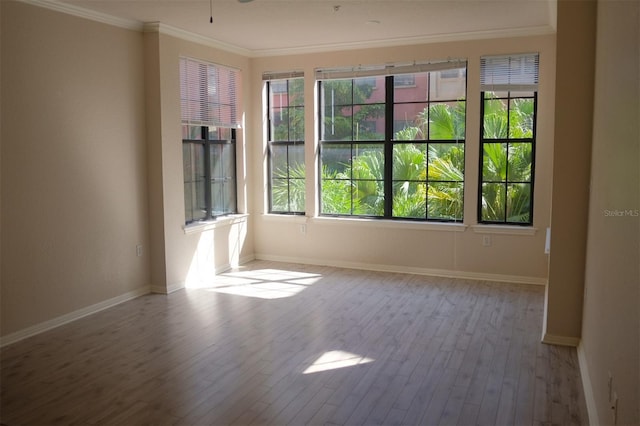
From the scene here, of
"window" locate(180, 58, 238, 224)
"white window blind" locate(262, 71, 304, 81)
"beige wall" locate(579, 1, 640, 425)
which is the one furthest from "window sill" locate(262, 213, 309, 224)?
"beige wall" locate(579, 1, 640, 425)

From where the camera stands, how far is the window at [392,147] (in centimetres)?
621

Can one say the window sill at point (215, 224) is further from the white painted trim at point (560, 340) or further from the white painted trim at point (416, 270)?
the white painted trim at point (560, 340)

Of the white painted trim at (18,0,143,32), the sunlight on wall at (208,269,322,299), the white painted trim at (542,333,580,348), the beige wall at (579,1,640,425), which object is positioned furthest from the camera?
the sunlight on wall at (208,269,322,299)

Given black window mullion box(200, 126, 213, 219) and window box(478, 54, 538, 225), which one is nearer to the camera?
window box(478, 54, 538, 225)

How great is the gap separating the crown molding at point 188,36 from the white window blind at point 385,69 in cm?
103

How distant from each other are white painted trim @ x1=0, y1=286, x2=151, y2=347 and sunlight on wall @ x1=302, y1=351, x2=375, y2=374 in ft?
7.58

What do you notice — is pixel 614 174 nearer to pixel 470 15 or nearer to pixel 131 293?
pixel 470 15

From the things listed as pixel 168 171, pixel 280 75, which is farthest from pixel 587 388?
pixel 280 75

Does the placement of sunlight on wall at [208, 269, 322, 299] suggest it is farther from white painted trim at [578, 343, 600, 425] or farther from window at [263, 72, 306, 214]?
white painted trim at [578, 343, 600, 425]

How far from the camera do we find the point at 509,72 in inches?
228

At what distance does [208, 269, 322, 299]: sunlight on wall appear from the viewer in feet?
18.4

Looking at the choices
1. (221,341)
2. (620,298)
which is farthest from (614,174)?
(221,341)

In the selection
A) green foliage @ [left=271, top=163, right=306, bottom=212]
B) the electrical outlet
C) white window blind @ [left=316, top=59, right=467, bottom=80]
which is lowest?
the electrical outlet

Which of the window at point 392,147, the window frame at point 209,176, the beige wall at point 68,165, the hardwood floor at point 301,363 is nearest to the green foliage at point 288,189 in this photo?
the window at point 392,147
